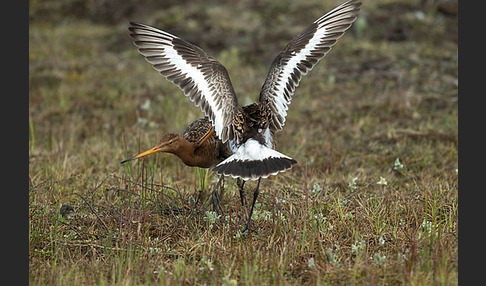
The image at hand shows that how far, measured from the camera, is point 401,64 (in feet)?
35.0

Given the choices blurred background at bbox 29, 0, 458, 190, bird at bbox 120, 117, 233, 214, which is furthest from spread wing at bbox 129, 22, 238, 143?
blurred background at bbox 29, 0, 458, 190

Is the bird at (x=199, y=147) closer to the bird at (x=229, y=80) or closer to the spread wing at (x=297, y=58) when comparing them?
the bird at (x=229, y=80)

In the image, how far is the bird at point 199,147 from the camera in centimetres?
555

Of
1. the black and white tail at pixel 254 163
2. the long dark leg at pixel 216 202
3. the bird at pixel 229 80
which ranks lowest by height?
the long dark leg at pixel 216 202

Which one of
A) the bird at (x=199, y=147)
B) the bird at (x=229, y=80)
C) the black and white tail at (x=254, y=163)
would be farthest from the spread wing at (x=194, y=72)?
the black and white tail at (x=254, y=163)

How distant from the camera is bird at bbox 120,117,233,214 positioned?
5551 millimetres

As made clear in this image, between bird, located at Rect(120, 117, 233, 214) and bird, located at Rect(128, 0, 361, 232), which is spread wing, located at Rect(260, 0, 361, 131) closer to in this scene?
bird, located at Rect(128, 0, 361, 232)

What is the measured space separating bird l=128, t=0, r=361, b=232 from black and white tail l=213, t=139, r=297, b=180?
2 centimetres

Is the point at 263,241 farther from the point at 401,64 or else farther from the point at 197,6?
the point at 197,6

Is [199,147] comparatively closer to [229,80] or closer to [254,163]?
[229,80]

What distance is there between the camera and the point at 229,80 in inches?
231

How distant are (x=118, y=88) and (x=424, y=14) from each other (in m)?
6.77

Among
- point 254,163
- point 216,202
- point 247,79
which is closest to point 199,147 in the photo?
point 216,202

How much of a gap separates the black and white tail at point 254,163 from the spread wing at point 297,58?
524 mm
